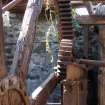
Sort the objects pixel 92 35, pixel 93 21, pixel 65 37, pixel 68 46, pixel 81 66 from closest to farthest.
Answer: pixel 81 66, pixel 68 46, pixel 65 37, pixel 93 21, pixel 92 35

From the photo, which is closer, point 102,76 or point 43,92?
point 43,92

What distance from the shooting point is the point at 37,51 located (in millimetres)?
7734

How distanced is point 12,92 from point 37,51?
17.8 feet

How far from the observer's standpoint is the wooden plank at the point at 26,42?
8.27ft

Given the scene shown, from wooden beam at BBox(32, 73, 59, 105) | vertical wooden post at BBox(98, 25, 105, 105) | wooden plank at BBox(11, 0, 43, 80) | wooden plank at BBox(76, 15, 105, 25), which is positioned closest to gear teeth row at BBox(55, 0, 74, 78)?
wooden beam at BBox(32, 73, 59, 105)

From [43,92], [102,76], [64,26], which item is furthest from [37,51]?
[43,92]

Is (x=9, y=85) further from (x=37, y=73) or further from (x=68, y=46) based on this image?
(x=37, y=73)

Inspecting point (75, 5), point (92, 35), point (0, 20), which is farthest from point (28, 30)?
point (92, 35)

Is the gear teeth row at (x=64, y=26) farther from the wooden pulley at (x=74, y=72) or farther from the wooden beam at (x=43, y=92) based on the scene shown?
the wooden pulley at (x=74, y=72)

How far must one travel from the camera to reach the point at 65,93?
11.5 feet

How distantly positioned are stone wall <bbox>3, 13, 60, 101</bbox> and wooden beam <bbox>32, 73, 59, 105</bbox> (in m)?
3.61

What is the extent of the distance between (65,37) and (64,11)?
0.32 meters

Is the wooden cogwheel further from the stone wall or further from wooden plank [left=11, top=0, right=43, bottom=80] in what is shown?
the stone wall

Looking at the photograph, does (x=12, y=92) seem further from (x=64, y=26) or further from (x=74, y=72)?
(x=64, y=26)
